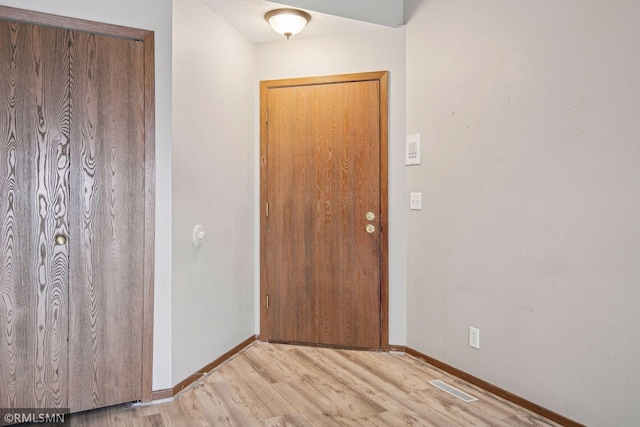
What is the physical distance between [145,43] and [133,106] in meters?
0.34

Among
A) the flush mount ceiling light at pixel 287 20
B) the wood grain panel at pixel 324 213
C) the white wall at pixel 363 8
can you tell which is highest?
the white wall at pixel 363 8

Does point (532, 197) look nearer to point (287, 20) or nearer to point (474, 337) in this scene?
point (474, 337)

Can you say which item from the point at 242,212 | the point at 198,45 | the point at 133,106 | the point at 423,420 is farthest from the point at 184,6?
the point at 423,420

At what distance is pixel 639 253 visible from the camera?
187cm

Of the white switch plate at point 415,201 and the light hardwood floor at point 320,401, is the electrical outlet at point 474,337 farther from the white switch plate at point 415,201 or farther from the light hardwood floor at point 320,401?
the white switch plate at point 415,201

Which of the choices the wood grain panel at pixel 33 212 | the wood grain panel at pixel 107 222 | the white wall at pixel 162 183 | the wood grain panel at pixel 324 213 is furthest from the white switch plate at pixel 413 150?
the wood grain panel at pixel 33 212

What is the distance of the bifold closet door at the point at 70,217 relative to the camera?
2152 mm

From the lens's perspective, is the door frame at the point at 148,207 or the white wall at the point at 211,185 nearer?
the door frame at the point at 148,207

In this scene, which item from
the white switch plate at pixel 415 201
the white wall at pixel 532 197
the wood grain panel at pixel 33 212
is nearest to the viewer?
the white wall at pixel 532 197

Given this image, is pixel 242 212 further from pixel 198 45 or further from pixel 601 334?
pixel 601 334

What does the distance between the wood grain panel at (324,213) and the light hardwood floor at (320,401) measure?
13.4 inches

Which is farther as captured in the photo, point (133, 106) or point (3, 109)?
point (133, 106)

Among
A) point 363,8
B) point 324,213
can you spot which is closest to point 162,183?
point 324,213

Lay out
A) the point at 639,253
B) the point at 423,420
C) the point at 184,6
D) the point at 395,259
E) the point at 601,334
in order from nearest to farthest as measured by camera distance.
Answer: the point at 639,253 < the point at 601,334 < the point at 423,420 < the point at 184,6 < the point at 395,259
